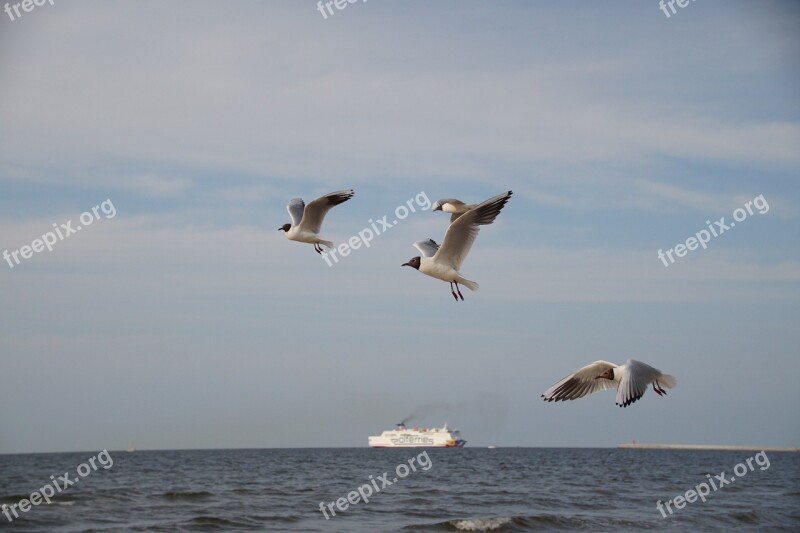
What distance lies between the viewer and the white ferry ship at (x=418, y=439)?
111938mm

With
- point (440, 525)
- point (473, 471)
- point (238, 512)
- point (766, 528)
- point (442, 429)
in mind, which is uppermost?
point (442, 429)

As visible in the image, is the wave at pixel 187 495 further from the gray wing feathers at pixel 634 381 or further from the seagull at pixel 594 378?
the gray wing feathers at pixel 634 381

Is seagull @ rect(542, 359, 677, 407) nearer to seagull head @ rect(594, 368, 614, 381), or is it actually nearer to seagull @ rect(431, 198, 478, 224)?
seagull head @ rect(594, 368, 614, 381)

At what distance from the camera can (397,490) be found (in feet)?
117

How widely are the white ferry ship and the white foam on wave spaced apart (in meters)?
86.0

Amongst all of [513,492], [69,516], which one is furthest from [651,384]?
[513,492]

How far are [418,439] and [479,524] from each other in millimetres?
92018

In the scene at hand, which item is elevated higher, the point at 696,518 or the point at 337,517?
the point at 337,517

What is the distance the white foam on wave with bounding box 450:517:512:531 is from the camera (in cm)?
2427

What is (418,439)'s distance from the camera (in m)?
116

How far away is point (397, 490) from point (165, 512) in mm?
9875

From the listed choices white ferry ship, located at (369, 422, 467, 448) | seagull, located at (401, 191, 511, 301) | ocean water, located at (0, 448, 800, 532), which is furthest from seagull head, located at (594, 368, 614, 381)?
white ferry ship, located at (369, 422, 467, 448)

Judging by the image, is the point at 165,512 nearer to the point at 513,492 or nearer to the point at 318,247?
the point at 513,492

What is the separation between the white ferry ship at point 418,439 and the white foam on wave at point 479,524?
282 feet
